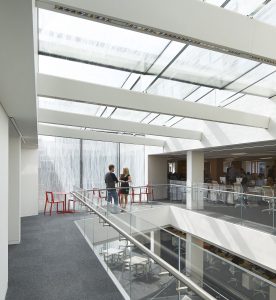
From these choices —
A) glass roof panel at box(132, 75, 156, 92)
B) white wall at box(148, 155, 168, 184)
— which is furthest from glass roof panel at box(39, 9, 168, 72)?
white wall at box(148, 155, 168, 184)

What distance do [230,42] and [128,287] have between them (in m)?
3.15

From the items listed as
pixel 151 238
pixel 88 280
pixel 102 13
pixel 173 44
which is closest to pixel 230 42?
pixel 102 13

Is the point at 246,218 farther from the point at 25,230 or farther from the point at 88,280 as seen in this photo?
the point at 25,230

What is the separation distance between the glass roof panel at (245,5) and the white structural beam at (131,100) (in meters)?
2.24

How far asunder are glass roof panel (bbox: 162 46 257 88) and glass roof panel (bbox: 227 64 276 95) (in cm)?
18

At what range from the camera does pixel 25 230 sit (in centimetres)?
940

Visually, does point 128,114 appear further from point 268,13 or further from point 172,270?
point 172,270

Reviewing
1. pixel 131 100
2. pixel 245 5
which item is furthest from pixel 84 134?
pixel 245 5

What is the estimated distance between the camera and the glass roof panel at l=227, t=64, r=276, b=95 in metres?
6.18

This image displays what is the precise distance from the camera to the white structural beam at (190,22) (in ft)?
7.96

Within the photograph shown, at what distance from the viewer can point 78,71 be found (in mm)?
5855

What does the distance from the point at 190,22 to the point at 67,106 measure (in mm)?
6044

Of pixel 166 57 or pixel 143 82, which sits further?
pixel 143 82

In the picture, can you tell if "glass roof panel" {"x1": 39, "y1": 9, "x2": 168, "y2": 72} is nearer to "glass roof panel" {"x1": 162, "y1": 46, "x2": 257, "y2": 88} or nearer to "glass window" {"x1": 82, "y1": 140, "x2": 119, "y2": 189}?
"glass roof panel" {"x1": 162, "y1": 46, "x2": 257, "y2": 88}
